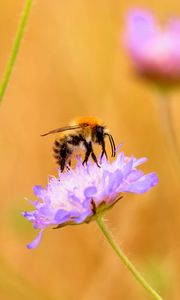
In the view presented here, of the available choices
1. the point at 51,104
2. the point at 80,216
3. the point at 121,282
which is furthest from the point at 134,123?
the point at 80,216

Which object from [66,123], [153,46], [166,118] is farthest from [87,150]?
[66,123]

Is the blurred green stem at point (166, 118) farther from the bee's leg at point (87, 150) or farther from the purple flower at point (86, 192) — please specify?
the purple flower at point (86, 192)

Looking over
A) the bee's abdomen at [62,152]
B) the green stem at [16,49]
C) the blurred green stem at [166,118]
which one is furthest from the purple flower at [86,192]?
the blurred green stem at [166,118]

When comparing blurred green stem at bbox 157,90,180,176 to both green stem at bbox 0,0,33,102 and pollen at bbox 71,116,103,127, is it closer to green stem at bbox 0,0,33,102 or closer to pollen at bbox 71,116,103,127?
pollen at bbox 71,116,103,127

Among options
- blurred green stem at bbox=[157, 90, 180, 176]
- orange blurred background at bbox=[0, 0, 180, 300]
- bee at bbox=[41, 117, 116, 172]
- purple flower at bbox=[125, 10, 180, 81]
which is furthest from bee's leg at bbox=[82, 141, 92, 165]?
orange blurred background at bbox=[0, 0, 180, 300]

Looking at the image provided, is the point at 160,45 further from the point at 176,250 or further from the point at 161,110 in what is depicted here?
the point at 176,250

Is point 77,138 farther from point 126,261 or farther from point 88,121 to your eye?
point 126,261
